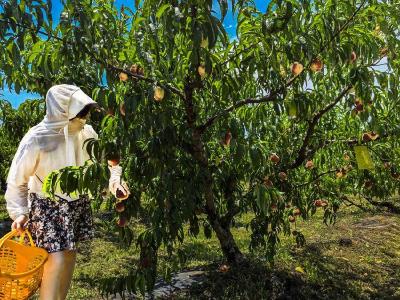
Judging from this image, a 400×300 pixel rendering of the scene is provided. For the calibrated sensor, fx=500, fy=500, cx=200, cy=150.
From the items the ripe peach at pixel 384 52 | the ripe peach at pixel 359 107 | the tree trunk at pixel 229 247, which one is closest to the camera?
the ripe peach at pixel 384 52

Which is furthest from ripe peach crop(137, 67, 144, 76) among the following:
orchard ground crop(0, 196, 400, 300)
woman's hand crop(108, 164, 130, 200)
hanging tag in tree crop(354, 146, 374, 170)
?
orchard ground crop(0, 196, 400, 300)

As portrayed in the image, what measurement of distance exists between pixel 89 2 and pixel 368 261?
369 centimetres

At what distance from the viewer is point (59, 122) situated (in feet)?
8.16

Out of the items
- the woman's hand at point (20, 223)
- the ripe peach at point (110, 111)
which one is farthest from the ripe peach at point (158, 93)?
the woman's hand at point (20, 223)

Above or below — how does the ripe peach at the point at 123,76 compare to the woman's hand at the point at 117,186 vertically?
above

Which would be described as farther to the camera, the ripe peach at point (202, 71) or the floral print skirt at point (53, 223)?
the floral print skirt at point (53, 223)

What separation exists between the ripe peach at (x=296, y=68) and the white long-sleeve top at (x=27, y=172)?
114cm

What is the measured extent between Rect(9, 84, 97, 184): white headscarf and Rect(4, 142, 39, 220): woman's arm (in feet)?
0.07

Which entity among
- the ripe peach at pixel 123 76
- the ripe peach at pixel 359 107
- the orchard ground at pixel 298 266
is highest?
the ripe peach at pixel 123 76

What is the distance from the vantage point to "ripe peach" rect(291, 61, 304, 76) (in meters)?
2.38

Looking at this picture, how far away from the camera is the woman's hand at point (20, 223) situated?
2.43 meters

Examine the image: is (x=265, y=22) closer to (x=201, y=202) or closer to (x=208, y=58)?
(x=208, y=58)

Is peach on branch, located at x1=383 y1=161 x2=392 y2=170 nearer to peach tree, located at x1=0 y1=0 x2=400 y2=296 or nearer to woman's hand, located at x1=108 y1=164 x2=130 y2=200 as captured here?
peach tree, located at x1=0 y1=0 x2=400 y2=296

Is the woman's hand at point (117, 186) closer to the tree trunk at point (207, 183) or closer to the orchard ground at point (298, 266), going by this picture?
the tree trunk at point (207, 183)
